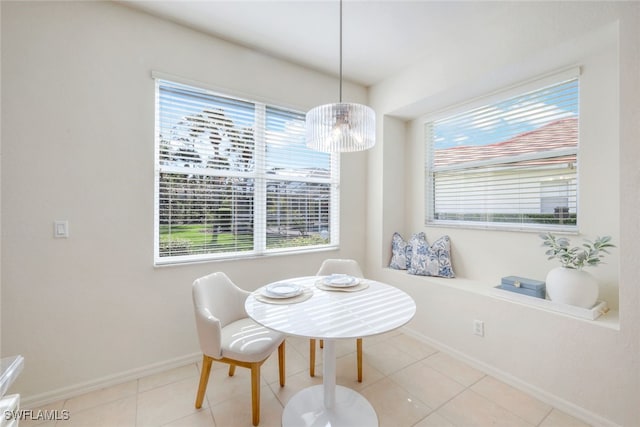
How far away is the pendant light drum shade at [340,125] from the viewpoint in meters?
1.69

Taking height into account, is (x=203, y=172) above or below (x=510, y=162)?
below

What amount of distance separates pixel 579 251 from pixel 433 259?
1.09m

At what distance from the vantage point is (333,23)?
2203 mm

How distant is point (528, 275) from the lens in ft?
7.34

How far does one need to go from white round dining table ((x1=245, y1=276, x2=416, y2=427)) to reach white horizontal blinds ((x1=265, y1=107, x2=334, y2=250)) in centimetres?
100

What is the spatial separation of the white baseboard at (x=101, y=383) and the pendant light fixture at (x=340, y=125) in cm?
206

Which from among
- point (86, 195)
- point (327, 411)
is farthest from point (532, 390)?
point (86, 195)

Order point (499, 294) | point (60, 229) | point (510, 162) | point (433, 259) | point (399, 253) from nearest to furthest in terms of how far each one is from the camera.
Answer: point (60, 229) → point (499, 294) → point (510, 162) → point (433, 259) → point (399, 253)

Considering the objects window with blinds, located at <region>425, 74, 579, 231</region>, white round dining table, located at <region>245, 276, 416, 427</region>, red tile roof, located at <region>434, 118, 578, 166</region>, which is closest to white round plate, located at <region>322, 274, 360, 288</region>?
white round dining table, located at <region>245, 276, 416, 427</region>

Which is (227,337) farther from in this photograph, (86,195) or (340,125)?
(340,125)

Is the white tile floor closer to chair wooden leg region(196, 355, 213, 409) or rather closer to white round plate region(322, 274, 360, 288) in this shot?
chair wooden leg region(196, 355, 213, 409)

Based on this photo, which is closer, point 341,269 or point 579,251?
point 579,251

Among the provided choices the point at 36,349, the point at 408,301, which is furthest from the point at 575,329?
the point at 36,349

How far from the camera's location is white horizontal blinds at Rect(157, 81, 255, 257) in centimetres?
223
